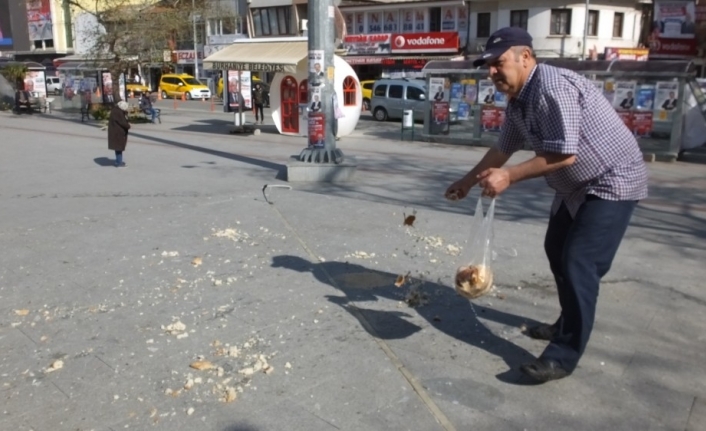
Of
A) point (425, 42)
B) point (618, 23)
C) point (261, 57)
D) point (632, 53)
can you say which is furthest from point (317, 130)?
point (618, 23)

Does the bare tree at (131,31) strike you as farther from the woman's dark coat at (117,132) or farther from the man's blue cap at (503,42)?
the man's blue cap at (503,42)

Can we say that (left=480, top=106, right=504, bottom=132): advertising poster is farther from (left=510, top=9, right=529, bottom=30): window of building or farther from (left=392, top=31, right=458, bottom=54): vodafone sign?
(left=392, top=31, right=458, bottom=54): vodafone sign

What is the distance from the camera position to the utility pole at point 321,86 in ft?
36.1

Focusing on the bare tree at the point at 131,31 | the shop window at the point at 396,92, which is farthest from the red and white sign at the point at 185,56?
the shop window at the point at 396,92

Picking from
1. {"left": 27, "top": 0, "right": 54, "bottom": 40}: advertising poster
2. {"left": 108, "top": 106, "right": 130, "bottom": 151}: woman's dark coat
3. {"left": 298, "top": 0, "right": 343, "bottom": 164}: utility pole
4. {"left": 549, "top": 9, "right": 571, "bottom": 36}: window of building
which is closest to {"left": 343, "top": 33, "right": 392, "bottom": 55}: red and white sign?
{"left": 549, "top": 9, "right": 571, "bottom": 36}: window of building

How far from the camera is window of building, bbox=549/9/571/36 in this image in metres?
39.4

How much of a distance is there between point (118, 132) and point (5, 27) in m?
67.2

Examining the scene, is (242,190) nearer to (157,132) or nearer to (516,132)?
(516,132)

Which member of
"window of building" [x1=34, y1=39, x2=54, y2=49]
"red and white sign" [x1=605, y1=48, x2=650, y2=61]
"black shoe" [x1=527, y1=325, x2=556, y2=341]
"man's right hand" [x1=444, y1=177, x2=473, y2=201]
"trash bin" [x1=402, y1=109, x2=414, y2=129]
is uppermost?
"window of building" [x1=34, y1=39, x2=54, y2=49]

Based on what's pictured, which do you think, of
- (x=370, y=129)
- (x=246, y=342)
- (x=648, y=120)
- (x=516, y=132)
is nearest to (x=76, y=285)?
(x=246, y=342)

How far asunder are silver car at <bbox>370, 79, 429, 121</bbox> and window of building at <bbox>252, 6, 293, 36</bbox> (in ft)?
87.7

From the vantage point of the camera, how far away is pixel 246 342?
Result: 4.43 meters

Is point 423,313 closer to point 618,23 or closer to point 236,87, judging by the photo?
point 236,87

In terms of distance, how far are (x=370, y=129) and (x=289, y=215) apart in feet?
53.9
